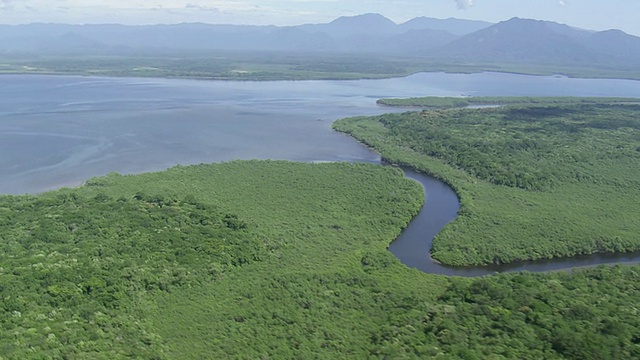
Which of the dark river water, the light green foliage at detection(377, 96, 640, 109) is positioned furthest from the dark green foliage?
the light green foliage at detection(377, 96, 640, 109)

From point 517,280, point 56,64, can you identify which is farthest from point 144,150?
point 56,64

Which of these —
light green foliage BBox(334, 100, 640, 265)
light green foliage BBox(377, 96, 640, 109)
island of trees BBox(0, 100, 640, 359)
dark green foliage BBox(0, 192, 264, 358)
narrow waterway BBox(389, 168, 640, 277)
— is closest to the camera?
dark green foliage BBox(0, 192, 264, 358)

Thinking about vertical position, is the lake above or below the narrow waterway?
above

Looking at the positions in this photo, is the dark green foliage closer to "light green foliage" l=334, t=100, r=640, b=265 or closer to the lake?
the lake

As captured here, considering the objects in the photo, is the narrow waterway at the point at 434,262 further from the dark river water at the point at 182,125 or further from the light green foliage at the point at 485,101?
the light green foliage at the point at 485,101

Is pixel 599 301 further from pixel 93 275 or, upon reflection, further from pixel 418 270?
pixel 93 275

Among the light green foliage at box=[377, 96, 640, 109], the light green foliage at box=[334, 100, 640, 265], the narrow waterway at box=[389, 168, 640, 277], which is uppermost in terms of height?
the light green foliage at box=[377, 96, 640, 109]

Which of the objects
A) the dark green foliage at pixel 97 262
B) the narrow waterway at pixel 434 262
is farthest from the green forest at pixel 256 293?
the narrow waterway at pixel 434 262
